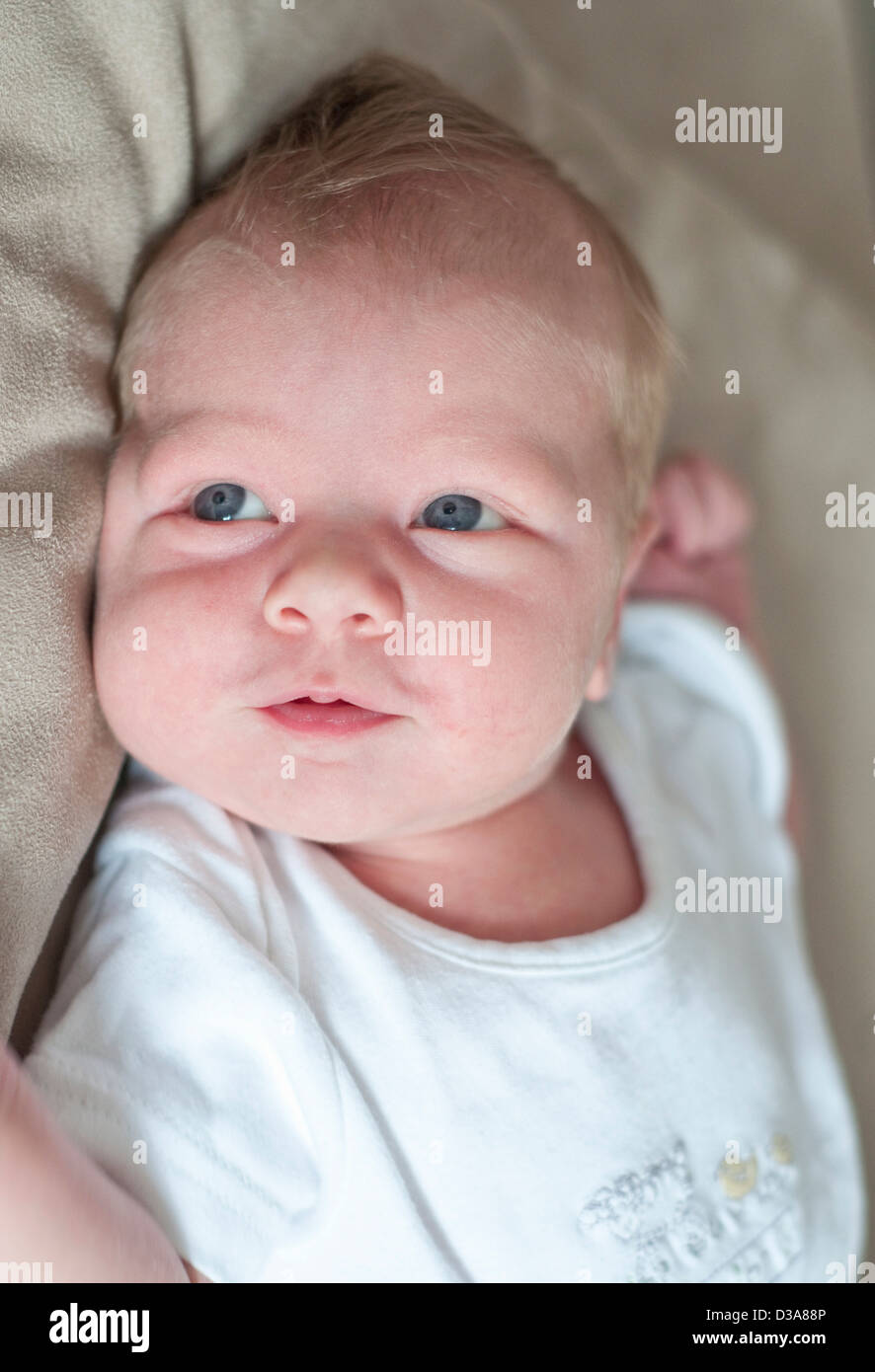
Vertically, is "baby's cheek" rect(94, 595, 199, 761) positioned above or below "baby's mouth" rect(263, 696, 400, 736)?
above

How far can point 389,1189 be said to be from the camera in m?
1.07

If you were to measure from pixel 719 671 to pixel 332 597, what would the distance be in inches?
29.7

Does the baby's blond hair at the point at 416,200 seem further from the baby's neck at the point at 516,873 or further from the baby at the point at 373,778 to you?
the baby's neck at the point at 516,873

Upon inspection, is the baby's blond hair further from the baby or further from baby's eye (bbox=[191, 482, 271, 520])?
baby's eye (bbox=[191, 482, 271, 520])

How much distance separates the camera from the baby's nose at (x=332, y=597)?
986 millimetres

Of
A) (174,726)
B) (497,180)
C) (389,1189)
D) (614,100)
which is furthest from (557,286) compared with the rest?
(614,100)

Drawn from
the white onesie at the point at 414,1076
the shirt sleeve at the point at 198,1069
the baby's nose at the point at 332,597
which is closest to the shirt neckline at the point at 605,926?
the white onesie at the point at 414,1076

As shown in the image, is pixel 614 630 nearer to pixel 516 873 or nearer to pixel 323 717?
pixel 516 873

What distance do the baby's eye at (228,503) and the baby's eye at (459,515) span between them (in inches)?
5.2

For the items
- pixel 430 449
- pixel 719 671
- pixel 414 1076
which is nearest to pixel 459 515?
pixel 430 449

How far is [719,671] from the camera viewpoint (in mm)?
1605

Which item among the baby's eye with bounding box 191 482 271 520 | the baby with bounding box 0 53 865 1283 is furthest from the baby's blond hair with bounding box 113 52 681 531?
the baby's eye with bounding box 191 482 271 520

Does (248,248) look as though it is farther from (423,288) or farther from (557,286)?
(557,286)

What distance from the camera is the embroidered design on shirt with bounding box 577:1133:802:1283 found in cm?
116
